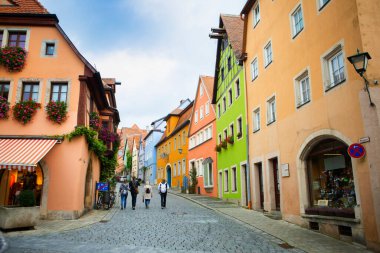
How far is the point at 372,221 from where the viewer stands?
8.31 metres

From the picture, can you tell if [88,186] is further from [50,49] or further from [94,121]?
[50,49]

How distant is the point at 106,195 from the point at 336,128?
42.8 feet

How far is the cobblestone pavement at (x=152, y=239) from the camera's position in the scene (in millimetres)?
8188

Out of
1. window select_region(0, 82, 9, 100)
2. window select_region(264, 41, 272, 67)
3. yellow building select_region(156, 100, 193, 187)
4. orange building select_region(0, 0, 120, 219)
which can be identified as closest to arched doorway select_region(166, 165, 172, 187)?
yellow building select_region(156, 100, 193, 187)

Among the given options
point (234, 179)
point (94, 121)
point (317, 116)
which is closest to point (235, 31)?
point (234, 179)

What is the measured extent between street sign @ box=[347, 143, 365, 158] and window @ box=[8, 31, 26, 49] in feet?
48.6

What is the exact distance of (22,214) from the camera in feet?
36.2

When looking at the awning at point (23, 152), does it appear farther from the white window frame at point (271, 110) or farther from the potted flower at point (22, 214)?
the white window frame at point (271, 110)

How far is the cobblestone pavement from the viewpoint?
26.9 feet

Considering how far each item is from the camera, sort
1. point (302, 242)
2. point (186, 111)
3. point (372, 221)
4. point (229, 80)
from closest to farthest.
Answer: point (372, 221) < point (302, 242) < point (229, 80) < point (186, 111)

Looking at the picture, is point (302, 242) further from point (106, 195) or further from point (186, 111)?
point (186, 111)

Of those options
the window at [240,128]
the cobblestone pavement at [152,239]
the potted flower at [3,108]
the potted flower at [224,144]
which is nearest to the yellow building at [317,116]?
the cobblestone pavement at [152,239]

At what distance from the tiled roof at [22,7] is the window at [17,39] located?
1019 millimetres

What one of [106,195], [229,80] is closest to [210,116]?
[229,80]
